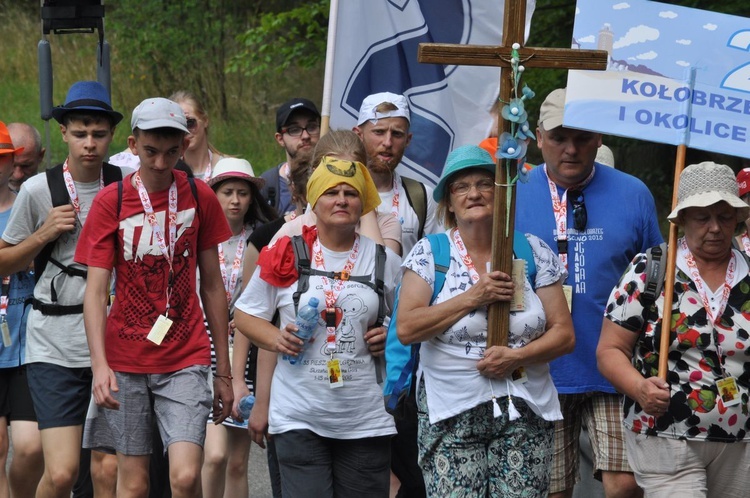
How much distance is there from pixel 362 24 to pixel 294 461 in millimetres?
3141

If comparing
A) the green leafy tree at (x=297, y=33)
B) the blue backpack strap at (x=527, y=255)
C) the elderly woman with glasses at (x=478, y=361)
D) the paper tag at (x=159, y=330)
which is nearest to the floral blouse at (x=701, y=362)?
the elderly woman with glasses at (x=478, y=361)

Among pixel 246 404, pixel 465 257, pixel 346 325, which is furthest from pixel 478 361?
pixel 246 404

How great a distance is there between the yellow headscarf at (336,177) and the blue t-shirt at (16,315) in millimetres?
2279

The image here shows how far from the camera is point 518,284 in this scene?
5.51 metres

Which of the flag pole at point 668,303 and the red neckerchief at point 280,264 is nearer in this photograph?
the flag pole at point 668,303

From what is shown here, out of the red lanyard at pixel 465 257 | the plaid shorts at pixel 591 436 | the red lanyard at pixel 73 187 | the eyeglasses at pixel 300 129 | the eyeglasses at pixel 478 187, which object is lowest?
the plaid shorts at pixel 591 436

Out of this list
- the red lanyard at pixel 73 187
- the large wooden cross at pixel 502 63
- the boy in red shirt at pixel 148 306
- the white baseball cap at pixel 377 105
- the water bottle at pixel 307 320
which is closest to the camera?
the large wooden cross at pixel 502 63

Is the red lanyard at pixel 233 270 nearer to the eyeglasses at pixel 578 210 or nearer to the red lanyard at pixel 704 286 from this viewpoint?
the eyeglasses at pixel 578 210

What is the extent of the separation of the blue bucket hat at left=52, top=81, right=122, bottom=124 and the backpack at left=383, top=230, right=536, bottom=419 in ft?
6.83

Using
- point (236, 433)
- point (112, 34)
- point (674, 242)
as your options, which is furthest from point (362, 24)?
point (112, 34)

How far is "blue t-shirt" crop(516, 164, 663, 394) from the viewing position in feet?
21.0

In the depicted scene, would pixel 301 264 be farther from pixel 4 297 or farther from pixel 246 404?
pixel 4 297

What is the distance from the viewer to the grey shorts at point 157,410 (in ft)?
20.6

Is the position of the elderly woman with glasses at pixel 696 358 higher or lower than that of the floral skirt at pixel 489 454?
higher
